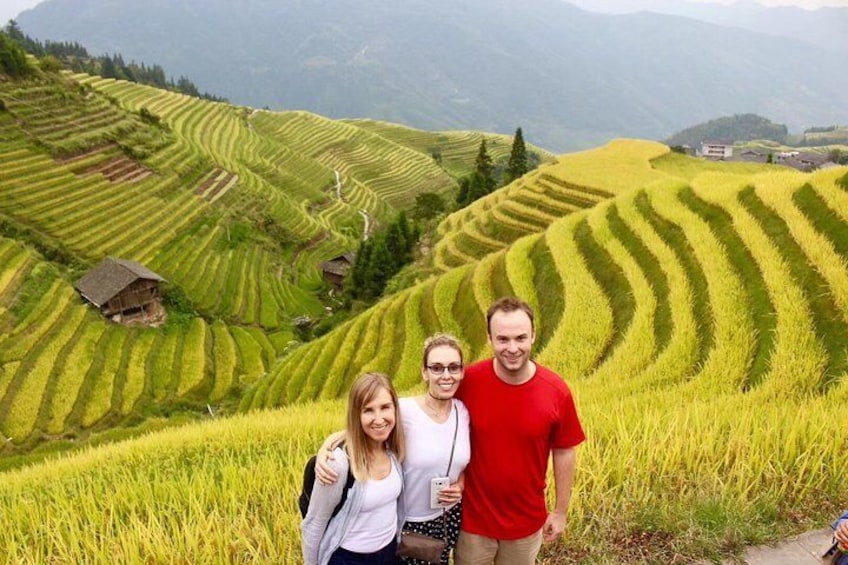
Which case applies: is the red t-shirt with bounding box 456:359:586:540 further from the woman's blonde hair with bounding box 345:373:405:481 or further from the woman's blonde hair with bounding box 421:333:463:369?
the woman's blonde hair with bounding box 345:373:405:481

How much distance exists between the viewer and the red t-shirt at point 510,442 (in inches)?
115

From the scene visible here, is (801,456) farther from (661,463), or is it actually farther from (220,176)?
(220,176)

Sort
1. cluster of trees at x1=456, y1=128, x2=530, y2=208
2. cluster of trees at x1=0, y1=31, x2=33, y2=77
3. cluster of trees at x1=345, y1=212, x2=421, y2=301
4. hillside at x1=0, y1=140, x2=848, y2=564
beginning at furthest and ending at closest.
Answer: cluster of trees at x1=456, y1=128, x2=530, y2=208, cluster of trees at x1=0, y1=31, x2=33, y2=77, cluster of trees at x1=345, y1=212, x2=421, y2=301, hillside at x1=0, y1=140, x2=848, y2=564

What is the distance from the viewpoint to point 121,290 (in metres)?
33.6

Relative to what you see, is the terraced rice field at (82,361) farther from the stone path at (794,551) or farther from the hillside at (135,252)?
the stone path at (794,551)

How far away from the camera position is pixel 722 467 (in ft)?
14.3

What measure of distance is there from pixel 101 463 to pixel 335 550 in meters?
5.79

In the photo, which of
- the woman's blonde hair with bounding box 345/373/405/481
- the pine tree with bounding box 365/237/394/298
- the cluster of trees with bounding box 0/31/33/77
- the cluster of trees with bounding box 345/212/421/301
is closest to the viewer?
the woman's blonde hair with bounding box 345/373/405/481

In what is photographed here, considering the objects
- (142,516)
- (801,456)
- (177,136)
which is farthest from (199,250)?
(801,456)

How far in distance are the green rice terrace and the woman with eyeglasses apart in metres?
1.39

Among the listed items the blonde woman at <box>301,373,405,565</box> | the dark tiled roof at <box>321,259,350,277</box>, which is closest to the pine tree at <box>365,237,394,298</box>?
the dark tiled roof at <box>321,259,350,277</box>

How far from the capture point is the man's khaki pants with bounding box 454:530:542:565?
10.3 ft

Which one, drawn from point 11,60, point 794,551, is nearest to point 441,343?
point 794,551

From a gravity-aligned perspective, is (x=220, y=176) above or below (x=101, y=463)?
above
